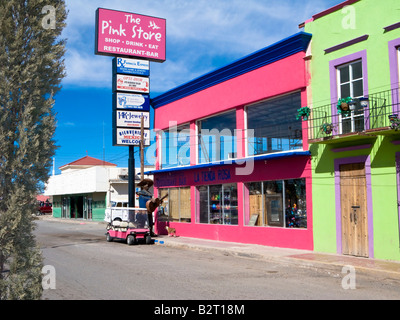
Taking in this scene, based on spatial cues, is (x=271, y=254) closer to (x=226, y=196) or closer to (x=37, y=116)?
(x=226, y=196)

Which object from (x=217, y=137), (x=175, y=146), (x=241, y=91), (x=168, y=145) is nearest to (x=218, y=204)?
(x=217, y=137)

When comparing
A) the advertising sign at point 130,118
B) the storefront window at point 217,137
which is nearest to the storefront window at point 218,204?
the storefront window at point 217,137

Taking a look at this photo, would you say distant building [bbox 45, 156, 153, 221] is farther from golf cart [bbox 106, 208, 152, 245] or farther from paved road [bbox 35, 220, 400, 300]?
paved road [bbox 35, 220, 400, 300]

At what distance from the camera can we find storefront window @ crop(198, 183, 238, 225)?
1922 cm

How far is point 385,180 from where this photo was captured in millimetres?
12672

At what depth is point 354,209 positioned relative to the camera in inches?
535

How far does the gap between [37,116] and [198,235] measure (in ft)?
54.5

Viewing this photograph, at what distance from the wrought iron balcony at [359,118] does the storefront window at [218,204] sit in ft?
18.9

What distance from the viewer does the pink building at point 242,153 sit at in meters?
16.0

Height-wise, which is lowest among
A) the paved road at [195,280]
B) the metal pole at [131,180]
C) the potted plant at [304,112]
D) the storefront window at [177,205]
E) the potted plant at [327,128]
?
the paved road at [195,280]

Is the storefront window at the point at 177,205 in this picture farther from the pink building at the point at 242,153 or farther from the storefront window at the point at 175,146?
the storefront window at the point at 175,146

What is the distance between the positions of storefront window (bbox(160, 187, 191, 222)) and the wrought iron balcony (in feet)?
30.6

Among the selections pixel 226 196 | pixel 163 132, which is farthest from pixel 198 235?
pixel 163 132

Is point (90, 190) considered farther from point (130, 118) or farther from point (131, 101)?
point (131, 101)
